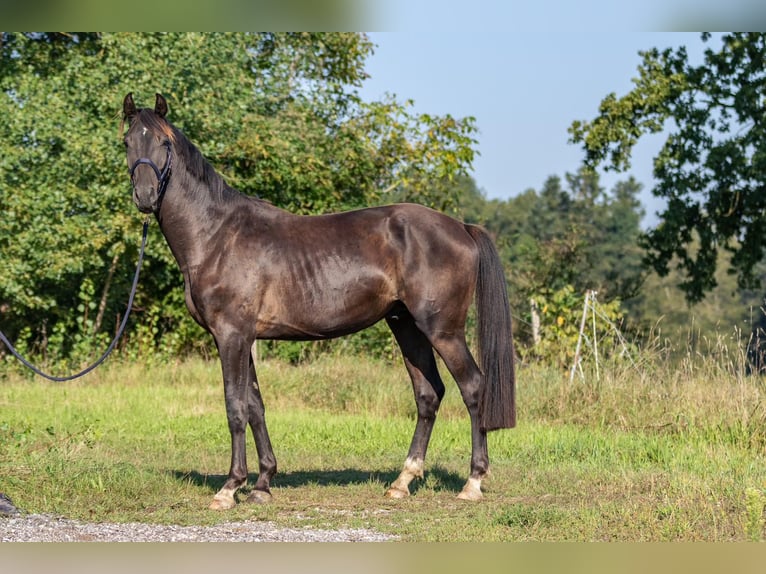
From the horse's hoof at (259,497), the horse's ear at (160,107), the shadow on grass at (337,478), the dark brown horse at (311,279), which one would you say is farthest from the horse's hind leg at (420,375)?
the horse's ear at (160,107)

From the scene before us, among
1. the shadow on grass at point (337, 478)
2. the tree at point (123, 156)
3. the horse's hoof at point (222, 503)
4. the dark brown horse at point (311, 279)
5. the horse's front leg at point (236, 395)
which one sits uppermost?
the tree at point (123, 156)

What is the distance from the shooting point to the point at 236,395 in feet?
22.9

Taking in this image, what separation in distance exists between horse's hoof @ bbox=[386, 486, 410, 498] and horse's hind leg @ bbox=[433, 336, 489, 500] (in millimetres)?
412

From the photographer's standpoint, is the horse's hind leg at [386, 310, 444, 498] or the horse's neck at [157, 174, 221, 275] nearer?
the horse's neck at [157, 174, 221, 275]

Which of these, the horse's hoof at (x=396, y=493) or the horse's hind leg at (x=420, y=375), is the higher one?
the horse's hind leg at (x=420, y=375)

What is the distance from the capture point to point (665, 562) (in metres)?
4.57

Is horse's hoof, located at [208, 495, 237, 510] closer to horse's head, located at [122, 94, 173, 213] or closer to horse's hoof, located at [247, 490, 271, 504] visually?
horse's hoof, located at [247, 490, 271, 504]

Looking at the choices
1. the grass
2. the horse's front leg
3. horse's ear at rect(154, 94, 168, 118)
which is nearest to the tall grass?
the grass

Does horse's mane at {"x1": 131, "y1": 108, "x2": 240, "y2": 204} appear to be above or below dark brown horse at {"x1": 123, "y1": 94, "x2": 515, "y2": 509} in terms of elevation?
above

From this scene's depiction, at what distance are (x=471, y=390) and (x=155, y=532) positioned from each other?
266 cm

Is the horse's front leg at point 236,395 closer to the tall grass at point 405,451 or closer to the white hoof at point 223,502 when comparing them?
the white hoof at point 223,502

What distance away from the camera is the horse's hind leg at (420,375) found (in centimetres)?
756

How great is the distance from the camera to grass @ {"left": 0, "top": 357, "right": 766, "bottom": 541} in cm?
620

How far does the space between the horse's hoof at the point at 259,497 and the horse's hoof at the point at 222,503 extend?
20 cm
